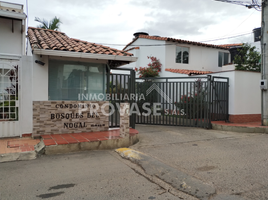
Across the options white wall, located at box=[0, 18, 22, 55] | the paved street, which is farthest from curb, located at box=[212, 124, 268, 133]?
white wall, located at box=[0, 18, 22, 55]

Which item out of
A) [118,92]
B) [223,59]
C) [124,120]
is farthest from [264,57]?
[223,59]

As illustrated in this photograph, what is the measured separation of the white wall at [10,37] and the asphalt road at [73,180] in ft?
18.8

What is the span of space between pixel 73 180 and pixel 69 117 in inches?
126

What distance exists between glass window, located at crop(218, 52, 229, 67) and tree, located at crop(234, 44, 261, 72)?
252 cm

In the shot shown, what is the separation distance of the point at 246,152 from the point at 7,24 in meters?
9.59

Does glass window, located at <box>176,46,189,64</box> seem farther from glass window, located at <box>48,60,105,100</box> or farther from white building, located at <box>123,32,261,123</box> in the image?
glass window, located at <box>48,60,105,100</box>

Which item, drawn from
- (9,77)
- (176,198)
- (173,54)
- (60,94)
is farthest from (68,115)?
(173,54)

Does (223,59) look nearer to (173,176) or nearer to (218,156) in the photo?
(218,156)

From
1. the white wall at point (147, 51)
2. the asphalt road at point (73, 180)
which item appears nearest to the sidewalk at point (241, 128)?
the asphalt road at point (73, 180)

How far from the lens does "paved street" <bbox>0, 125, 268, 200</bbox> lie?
339 cm

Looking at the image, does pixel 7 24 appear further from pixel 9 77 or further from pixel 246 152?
pixel 246 152

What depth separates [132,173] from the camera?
168 inches

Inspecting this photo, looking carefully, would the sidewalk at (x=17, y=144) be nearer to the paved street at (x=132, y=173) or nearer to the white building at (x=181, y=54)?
the paved street at (x=132, y=173)

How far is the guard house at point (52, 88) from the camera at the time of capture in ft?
20.8
